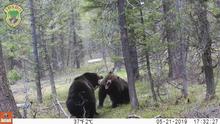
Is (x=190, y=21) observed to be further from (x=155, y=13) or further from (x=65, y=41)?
(x=65, y=41)

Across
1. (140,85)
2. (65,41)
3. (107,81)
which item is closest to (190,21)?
(107,81)

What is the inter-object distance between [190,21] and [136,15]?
152 inches

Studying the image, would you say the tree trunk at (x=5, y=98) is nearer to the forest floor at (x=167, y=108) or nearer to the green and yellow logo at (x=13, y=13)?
the green and yellow logo at (x=13, y=13)

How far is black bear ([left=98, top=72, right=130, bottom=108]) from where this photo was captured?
57.7 ft

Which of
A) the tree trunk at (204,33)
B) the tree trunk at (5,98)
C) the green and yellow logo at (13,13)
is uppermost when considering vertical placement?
the green and yellow logo at (13,13)

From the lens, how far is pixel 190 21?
13812mm

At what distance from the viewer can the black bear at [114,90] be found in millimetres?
17594

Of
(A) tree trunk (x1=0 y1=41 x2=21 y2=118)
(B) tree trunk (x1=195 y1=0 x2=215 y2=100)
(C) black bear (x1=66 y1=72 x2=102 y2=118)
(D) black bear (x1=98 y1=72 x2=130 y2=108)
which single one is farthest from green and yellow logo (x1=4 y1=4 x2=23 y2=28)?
(D) black bear (x1=98 y1=72 x2=130 y2=108)

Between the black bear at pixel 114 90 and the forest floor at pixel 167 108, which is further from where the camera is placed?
the black bear at pixel 114 90

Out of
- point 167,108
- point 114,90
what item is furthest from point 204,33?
point 114,90

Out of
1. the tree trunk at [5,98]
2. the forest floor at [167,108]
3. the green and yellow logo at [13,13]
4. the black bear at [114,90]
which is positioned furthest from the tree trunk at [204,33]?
the tree trunk at [5,98]

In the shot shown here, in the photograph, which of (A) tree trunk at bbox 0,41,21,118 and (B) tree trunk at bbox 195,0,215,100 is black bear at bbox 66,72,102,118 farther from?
(A) tree trunk at bbox 0,41,21,118

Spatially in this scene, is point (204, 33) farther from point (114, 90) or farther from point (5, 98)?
point (5, 98)

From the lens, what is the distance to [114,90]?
59.1 feet
